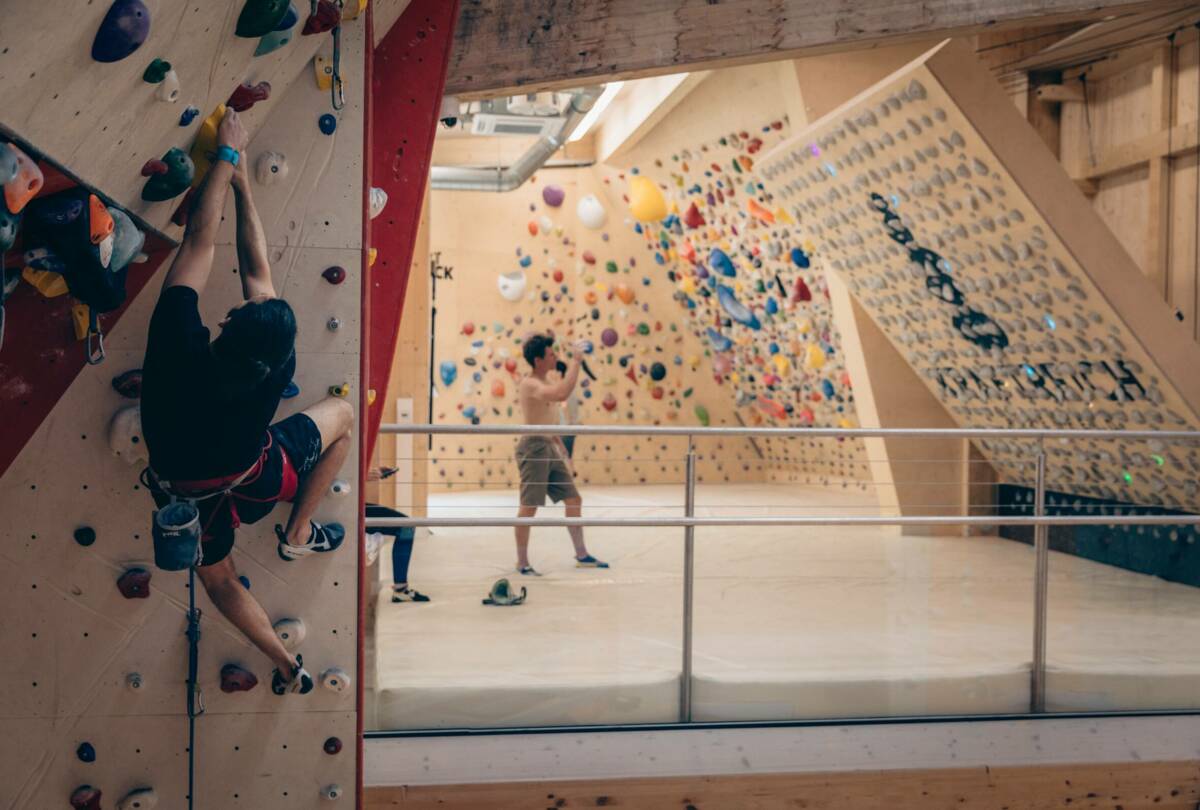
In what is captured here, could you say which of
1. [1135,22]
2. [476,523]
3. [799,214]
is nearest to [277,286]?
[476,523]

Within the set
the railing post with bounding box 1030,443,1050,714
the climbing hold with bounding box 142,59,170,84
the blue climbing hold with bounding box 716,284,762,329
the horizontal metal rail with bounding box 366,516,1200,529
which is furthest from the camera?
the blue climbing hold with bounding box 716,284,762,329

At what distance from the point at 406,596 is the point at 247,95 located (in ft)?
6.16

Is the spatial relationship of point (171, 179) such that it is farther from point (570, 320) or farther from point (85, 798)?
point (570, 320)

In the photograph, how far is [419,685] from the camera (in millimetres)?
3123

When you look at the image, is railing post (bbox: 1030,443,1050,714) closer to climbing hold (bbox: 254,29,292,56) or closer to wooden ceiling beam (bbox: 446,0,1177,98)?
wooden ceiling beam (bbox: 446,0,1177,98)

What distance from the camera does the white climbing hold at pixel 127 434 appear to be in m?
2.32

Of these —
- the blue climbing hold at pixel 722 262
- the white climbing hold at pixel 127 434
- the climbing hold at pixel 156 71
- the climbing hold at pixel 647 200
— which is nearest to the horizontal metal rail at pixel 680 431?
the white climbing hold at pixel 127 434

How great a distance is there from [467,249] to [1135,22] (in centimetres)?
547

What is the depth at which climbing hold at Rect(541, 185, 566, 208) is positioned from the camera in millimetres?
9297

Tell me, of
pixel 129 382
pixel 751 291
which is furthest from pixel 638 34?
pixel 751 291

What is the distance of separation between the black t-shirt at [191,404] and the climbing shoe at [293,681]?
1.94 ft

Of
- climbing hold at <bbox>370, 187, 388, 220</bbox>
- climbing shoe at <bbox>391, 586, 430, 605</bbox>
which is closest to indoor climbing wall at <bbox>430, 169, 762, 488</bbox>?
climbing shoe at <bbox>391, 586, 430, 605</bbox>

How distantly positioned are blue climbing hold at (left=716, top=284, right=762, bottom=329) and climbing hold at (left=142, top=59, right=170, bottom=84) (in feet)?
22.1

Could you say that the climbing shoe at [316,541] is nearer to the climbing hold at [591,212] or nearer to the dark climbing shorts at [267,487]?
the dark climbing shorts at [267,487]
